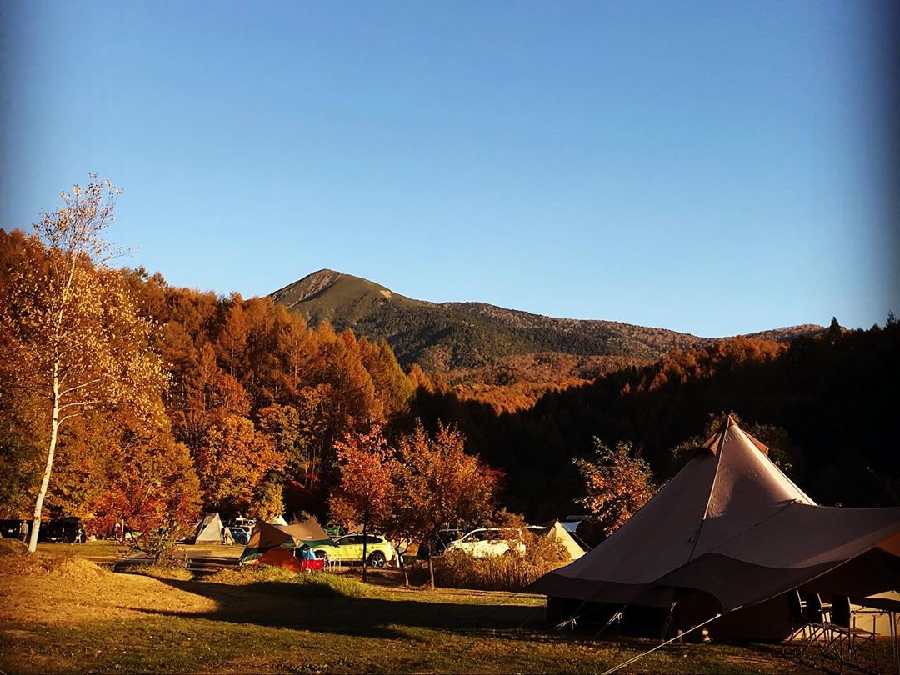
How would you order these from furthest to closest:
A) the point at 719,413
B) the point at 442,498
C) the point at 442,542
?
the point at 719,413 → the point at 442,542 → the point at 442,498

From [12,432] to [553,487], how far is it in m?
44.8

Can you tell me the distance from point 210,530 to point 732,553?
41.3 metres

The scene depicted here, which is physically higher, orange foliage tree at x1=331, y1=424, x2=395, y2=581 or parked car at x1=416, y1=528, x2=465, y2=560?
orange foliage tree at x1=331, y1=424, x2=395, y2=581

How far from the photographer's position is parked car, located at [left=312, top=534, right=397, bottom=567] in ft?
114

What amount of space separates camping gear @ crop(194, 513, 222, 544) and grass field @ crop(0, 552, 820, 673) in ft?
91.7

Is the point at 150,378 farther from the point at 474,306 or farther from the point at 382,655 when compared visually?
the point at 474,306

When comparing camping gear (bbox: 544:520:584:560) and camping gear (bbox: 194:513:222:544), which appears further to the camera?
camping gear (bbox: 194:513:222:544)

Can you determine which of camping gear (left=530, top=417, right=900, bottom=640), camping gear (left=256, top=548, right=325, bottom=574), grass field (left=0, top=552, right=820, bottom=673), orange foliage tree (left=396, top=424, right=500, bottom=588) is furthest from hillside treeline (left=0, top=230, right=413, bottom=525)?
camping gear (left=530, top=417, right=900, bottom=640)

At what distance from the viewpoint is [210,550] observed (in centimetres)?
4106

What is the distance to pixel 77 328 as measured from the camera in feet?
72.3

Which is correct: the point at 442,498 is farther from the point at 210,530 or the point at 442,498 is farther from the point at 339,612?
the point at 210,530

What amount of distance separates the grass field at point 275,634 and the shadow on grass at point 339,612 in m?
0.04

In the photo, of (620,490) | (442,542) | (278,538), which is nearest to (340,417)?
(278,538)

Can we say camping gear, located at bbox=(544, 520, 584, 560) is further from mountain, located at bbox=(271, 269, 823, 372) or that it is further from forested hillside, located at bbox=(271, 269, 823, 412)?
mountain, located at bbox=(271, 269, 823, 372)
